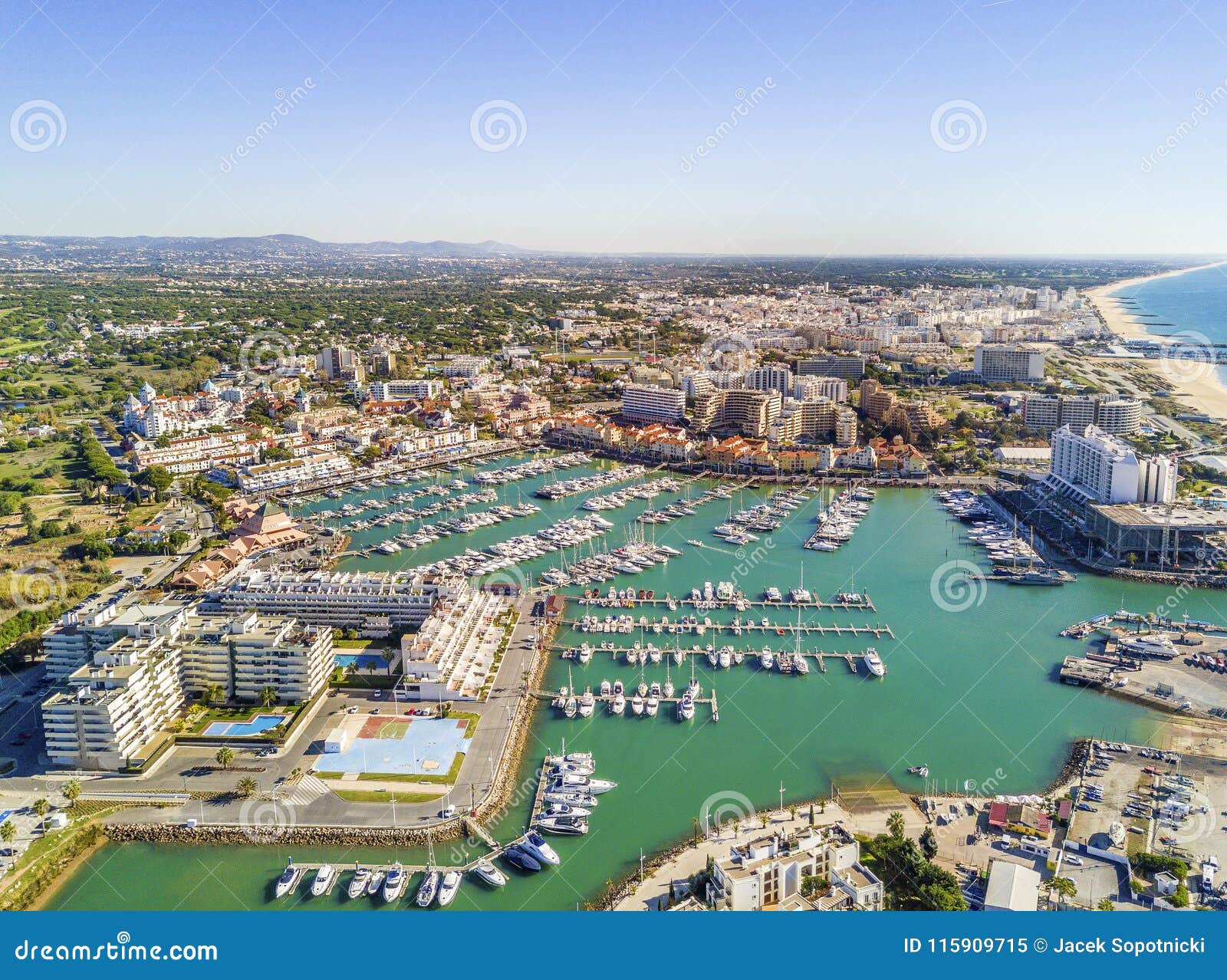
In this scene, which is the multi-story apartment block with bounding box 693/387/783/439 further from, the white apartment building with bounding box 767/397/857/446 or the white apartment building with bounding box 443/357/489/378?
the white apartment building with bounding box 443/357/489/378

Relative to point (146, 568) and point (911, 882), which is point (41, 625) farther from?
point (911, 882)

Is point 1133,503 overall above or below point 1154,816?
above

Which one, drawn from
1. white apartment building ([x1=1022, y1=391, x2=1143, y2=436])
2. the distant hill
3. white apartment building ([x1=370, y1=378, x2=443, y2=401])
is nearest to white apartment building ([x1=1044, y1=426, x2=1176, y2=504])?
white apartment building ([x1=1022, y1=391, x2=1143, y2=436])

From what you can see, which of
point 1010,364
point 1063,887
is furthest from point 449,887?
point 1010,364

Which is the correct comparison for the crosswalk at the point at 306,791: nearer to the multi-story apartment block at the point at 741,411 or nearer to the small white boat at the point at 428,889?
the small white boat at the point at 428,889

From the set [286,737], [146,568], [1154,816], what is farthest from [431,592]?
[1154,816]

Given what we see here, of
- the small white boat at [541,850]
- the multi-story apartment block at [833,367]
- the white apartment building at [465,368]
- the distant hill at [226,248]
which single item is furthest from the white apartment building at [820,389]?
the distant hill at [226,248]
